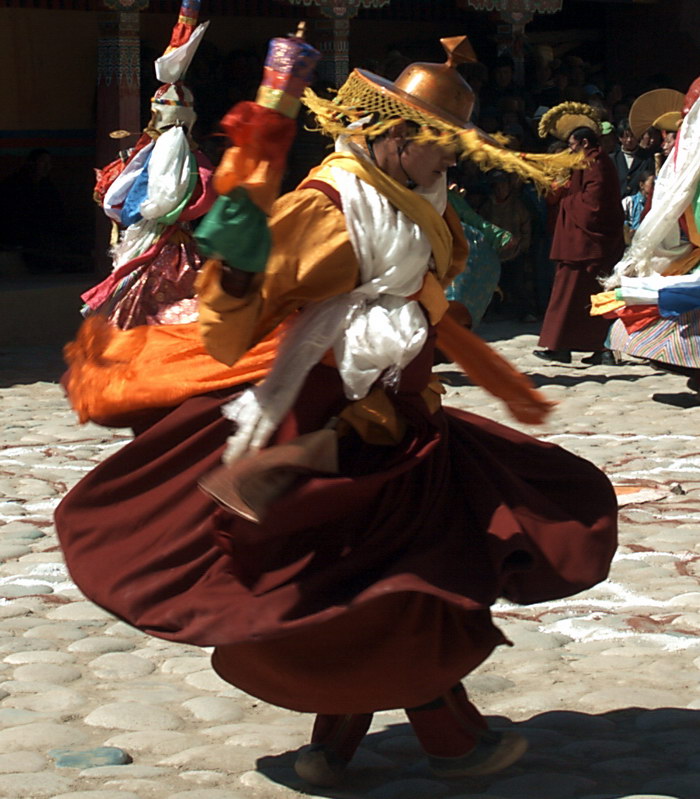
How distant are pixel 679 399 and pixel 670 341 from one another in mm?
484

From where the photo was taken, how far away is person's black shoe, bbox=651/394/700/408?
30.0 feet

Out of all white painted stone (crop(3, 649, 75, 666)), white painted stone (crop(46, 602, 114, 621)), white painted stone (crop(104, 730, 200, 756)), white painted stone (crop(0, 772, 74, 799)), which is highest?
white painted stone (crop(0, 772, 74, 799))

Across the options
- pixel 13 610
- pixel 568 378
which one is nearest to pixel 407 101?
pixel 13 610

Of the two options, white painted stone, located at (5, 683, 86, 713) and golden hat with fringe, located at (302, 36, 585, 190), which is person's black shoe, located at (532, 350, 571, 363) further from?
golden hat with fringe, located at (302, 36, 585, 190)

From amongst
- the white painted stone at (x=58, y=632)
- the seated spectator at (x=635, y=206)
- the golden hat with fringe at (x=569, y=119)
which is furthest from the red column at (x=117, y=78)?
the white painted stone at (x=58, y=632)

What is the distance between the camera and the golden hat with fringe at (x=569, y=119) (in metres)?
10.5

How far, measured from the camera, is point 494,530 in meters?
3.37

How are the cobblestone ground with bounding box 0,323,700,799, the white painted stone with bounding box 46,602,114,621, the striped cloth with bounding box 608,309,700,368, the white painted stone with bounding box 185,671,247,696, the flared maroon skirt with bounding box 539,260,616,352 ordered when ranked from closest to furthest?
the cobblestone ground with bounding box 0,323,700,799 < the white painted stone with bounding box 185,671,247,696 < the white painted stone with bounding box 46,602,114,621 < the striped cloth with bounding box 608,309,700,368 < the flared maroon skirt with bounding box 539,260,616,352

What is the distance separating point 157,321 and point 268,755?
195 inches

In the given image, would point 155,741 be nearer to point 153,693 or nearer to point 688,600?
point 153,693

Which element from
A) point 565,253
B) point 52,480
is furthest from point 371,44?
point 52,480

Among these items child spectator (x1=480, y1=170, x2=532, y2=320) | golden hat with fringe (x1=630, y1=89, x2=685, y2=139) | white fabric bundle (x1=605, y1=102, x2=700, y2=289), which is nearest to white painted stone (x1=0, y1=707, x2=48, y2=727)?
white fabric bundle (x1=605, y1=102, x2=700, y2=289)

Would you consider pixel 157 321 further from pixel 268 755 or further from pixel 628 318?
pixel 268 755

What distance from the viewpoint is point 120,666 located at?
176 inches
